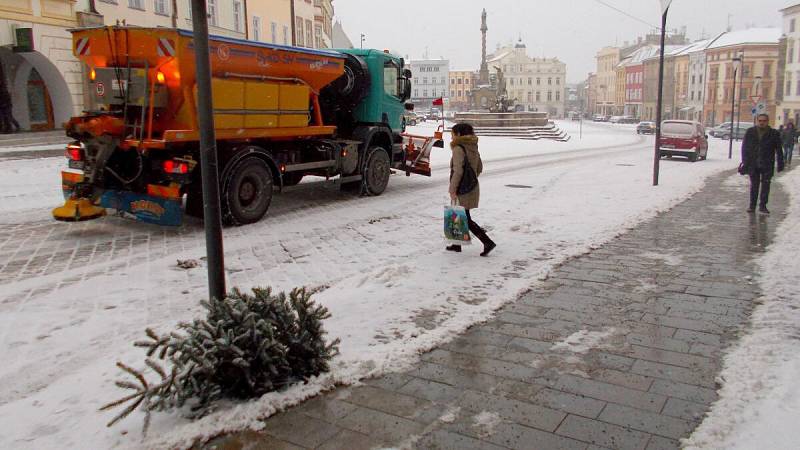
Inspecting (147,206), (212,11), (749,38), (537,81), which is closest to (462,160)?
(147,206)

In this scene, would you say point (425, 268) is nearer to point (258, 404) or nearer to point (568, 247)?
point (568, 247)

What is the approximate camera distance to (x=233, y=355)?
3.88 metres

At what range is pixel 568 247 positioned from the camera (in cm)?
842

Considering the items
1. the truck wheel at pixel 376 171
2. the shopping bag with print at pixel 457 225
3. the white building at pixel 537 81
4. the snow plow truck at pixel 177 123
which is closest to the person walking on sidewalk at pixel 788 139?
the truck wheel at pixel 376 171

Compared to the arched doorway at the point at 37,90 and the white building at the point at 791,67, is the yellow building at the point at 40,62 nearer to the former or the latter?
the arched doorway at the point at 37,90

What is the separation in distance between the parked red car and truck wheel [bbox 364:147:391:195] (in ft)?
51.7

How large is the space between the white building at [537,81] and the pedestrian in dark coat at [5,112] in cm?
12052

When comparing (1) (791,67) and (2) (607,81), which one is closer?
(1) (791,67)

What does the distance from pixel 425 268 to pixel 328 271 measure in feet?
3.60

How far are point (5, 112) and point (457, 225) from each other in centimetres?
2006

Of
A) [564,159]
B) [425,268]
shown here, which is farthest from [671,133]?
[425,268]

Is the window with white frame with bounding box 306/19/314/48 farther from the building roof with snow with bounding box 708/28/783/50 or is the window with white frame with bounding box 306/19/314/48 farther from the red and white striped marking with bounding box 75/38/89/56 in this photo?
the building roof with snow with bounding box 708/28/783/50

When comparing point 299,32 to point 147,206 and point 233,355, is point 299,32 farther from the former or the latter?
point 233,355

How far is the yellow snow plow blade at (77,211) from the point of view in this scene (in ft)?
28.5
